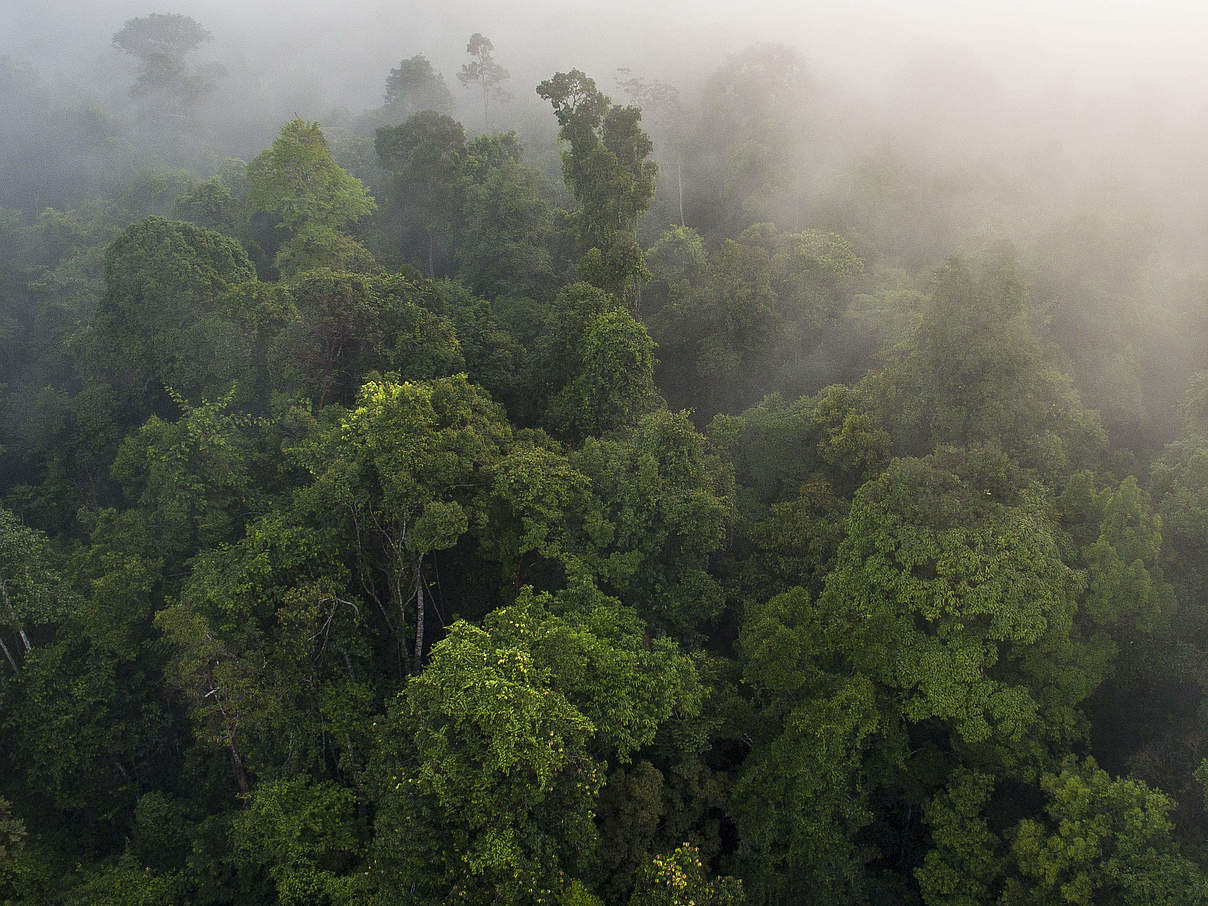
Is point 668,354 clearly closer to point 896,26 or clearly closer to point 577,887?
point 577,887

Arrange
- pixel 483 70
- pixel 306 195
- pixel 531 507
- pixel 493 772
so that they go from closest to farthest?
pixel 493 772 → pixel 531 507 → pixel 306 195 → pixel 483 70

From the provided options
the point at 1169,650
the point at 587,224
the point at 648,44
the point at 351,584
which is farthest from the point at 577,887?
the point at 648,44

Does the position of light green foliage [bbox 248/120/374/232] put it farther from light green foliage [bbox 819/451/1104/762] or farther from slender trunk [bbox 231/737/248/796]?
light green foliage [bbox 819/451/1104/762]

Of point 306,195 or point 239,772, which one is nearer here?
point 239,772

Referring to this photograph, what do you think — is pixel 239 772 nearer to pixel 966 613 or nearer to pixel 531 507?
pixel 531 507

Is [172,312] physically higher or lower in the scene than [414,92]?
lower

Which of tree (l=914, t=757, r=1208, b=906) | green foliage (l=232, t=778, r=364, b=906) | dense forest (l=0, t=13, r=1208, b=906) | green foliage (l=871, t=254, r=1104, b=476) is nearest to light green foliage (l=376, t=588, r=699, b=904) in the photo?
dense forest (l=0, t=13, r=1208, b=906)

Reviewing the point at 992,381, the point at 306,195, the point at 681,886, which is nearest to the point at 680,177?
the point at 306,195
